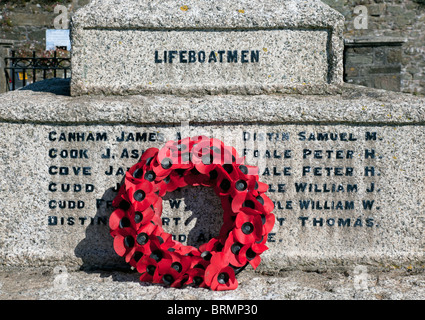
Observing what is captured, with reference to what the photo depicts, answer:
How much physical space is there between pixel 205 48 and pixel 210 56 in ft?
0.21

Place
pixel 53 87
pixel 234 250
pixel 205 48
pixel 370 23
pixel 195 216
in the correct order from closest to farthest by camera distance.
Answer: pixel 234 250 → pixel 195 216 → pixel 205 48 → pixel 53 87 → pixel 370 23

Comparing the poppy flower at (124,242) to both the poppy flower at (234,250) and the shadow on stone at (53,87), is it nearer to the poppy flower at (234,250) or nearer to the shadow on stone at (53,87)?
the poppy flower at (234,250)

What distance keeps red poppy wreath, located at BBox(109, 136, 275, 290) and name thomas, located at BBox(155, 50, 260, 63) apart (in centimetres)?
68

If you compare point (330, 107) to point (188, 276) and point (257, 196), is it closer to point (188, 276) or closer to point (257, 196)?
point (257, 196)

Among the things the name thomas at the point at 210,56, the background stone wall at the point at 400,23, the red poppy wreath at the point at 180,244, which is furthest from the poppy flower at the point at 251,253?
the background stone wall at the point at 400,23

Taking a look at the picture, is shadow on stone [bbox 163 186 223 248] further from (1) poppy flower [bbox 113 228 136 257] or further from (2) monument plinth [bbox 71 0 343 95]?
(2) monument plinth [bbox 71 0 343 95]

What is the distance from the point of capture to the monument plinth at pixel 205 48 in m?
2.93

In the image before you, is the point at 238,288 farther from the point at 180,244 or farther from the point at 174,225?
the point at 174,225

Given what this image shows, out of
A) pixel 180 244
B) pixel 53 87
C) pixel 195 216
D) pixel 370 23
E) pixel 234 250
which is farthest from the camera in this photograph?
pixel 370 23

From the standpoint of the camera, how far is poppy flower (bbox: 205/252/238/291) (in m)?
2.41

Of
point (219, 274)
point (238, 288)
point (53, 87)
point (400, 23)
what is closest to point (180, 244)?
point (219, 274)

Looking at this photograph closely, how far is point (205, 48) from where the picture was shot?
297 cm
